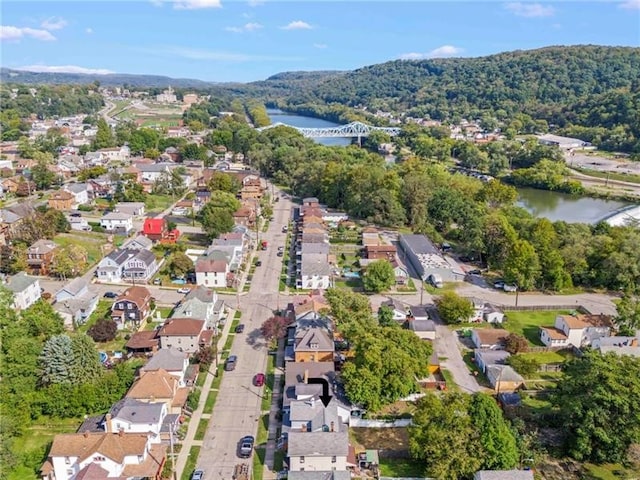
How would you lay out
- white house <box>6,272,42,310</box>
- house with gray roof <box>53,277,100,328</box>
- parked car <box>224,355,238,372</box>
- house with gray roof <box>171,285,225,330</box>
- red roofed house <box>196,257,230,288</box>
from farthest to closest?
red roofed house <box>196,257,230,288</box>
white house <box>6,272,42,310</box>
house with gray roof <box>53,277,100,328</box>
house with gray roof <box>171,285,225,330</box>
parked car <box>224,355,238,372</box>

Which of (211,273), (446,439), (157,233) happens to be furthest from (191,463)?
(157,233)

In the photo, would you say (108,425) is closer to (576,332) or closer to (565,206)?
(576,332)

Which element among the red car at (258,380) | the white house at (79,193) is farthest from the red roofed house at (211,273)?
the white house at (79,193)

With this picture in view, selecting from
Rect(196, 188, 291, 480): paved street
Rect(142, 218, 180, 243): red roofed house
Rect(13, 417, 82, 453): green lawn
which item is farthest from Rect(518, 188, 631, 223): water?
Rect(13, 417, 82, 453): green lawn

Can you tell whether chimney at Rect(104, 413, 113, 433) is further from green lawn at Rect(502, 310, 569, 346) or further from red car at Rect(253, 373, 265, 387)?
green lawn at Rect(502, 310, 569, 346)

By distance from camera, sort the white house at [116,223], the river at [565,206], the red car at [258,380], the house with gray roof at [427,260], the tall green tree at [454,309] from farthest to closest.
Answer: the river at [565,206]
the white house at [116,223]
the house with gray roof at [427,260]
the tall green tree at [454,309]
the red car at [258,380]

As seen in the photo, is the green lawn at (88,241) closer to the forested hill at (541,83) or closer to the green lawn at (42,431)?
the green lawn at (42,431)
